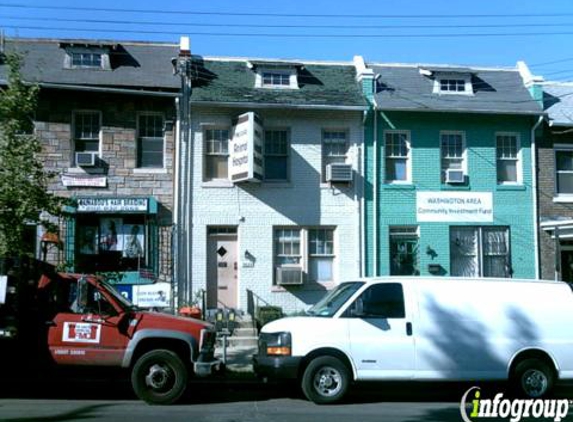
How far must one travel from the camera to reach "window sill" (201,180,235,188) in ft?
59.4

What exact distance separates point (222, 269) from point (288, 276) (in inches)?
73.5

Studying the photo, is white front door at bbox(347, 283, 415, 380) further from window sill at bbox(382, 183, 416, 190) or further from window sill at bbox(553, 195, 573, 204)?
window sill at bbox(553, 195, 573, 204)

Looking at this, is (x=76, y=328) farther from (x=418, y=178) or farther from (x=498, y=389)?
(x=418, y=178)

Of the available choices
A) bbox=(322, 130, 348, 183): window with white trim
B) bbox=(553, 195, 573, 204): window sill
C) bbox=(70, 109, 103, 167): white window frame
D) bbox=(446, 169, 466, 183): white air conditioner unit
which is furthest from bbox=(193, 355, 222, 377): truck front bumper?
bbox=(553, 195, 573, 204): window sill

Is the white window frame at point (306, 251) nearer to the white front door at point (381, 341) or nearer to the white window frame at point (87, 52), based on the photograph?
the white window frame at point (87, 52)

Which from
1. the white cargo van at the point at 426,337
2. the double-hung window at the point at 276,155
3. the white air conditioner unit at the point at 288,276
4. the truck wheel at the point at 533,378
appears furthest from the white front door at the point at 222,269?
the truck wheel at the point at 533,378

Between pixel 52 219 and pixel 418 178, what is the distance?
33.6ft

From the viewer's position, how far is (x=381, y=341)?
10172 millimetres

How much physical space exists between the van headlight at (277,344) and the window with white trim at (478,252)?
1006 cm

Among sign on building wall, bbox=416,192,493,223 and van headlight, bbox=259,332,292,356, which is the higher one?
sign on building wall, bbox=416,192,493,223

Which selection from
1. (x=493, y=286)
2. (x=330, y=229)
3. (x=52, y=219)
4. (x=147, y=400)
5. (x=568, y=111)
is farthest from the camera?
(x=568, y=111)

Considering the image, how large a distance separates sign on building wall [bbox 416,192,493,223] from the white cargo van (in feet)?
26.7

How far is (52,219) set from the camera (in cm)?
1734

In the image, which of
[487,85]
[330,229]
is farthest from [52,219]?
[487,85]
